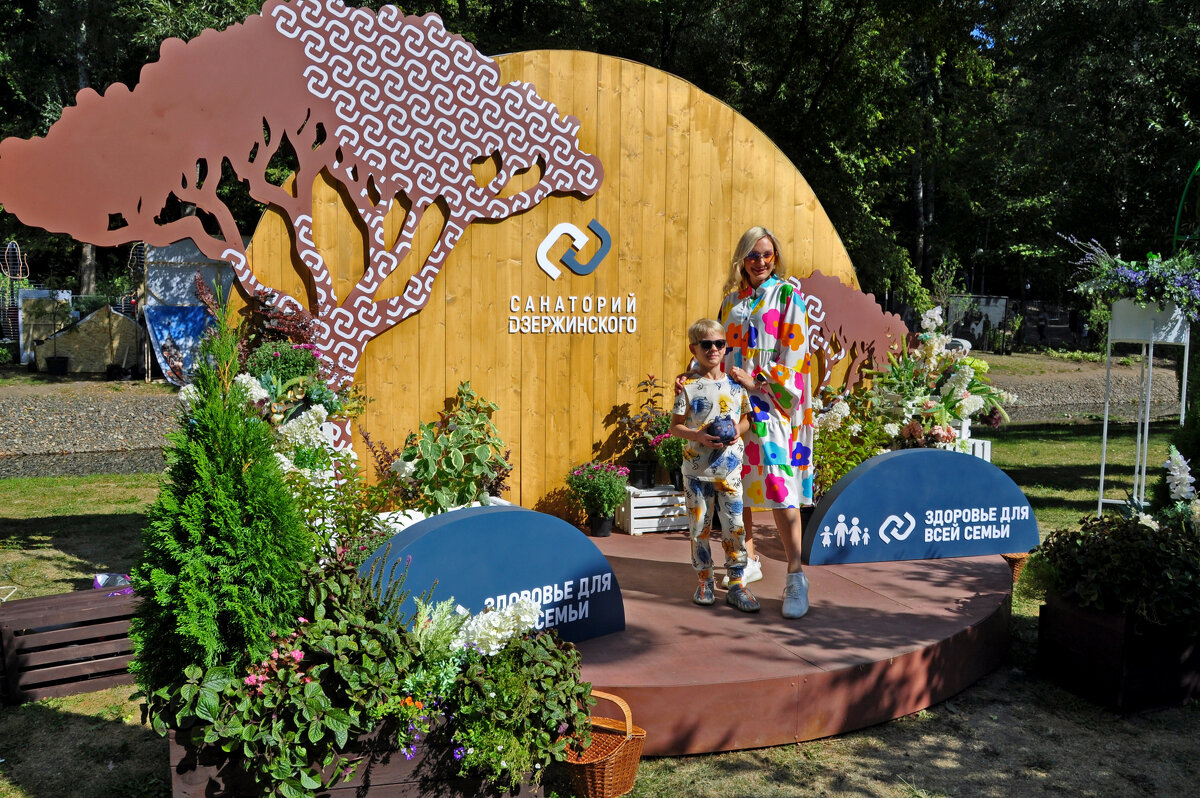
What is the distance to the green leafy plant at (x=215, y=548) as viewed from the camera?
308 centimetres

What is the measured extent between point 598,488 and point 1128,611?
3496 mm

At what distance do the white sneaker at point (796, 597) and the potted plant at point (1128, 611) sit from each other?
4.29 ft

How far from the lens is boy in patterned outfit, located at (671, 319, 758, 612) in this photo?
4.82 metres

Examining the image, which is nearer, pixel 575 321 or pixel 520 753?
pixel 520 753

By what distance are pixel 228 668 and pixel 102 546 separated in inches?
216

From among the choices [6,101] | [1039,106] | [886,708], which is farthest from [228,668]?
[6,101]

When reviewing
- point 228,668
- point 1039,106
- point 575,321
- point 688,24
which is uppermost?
point 688,24

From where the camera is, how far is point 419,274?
260 inches

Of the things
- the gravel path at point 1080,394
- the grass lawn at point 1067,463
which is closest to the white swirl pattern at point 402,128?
the grass lawn at point 1067,463

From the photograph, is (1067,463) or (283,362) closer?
(283,362)

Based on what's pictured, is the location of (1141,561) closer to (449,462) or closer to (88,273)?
(449,462)

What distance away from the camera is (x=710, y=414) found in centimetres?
485

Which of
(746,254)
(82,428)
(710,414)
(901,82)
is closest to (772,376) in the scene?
(710,414)

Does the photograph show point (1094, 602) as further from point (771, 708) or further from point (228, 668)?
point (228, 668)
